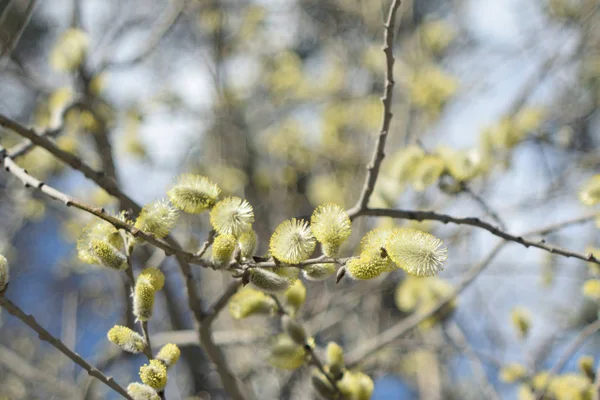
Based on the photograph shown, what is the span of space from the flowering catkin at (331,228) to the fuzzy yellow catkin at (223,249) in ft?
0.51

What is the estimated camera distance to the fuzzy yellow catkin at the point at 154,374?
1.00m

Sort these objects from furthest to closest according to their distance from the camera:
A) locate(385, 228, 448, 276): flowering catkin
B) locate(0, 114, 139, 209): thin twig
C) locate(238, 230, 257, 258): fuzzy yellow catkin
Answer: locate(0, 114, 139, 209): thin twig, locate(238, 230, 257, 258): fuzzy yellow catkin, locate(385, 228, 448, 276): flowering catkin

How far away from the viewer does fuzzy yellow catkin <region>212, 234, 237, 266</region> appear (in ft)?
3.14

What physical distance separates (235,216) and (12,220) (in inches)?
164

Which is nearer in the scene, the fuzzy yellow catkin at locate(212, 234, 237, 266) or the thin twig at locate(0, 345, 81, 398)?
the fuzzy yellow catkin at locate(212, 234, 237, 266)

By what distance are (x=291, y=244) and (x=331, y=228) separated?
3.1 inches

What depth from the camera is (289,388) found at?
2547 millimetres

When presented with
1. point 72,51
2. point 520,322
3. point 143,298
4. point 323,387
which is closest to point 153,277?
point 143,298

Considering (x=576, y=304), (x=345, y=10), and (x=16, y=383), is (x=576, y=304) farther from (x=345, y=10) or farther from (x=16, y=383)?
(x=16, y=383)

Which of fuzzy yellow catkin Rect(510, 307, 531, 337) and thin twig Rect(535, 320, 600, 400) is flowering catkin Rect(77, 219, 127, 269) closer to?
thin twig Rect(535, 320, 600, 400)

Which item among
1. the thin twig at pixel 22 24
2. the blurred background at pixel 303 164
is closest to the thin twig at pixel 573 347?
the blurred background at pixel 303 164

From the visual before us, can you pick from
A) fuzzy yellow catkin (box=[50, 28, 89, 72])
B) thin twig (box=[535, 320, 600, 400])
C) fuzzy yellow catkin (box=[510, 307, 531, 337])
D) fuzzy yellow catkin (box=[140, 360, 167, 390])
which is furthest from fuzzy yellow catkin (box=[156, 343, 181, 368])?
fuzzy yellow catkin (box=[50, 28, 89, 72])

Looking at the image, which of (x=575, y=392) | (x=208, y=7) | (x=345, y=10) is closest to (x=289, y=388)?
(x=575, y=392)

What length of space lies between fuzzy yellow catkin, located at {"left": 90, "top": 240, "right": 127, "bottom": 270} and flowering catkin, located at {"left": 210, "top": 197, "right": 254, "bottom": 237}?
21 centimetres
